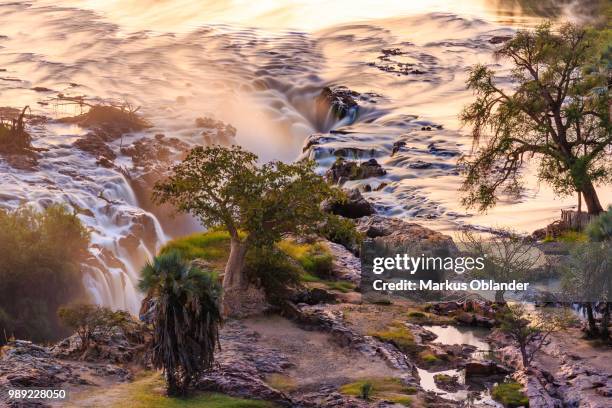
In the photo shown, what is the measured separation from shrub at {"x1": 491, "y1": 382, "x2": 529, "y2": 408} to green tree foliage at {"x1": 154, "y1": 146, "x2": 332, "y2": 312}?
10.5 m

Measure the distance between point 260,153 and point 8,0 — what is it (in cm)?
6062

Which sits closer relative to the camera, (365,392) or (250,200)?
(365,392)

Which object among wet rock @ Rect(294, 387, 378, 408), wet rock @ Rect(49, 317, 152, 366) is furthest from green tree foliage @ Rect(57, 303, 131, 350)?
wet rock @ Rect(294, 387, 378, 408)

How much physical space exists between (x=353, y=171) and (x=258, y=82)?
2545 cm

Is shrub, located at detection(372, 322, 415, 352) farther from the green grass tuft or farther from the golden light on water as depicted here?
the golden light on water

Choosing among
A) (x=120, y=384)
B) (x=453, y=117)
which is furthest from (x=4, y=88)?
(x=120, y=384)

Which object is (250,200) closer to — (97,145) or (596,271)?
(596,271)

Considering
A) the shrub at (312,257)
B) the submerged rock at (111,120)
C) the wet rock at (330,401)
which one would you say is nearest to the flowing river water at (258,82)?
the submerged rock at (111,120)

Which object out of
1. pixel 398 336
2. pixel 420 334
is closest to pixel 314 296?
pixel 420 334

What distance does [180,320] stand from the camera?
108ft

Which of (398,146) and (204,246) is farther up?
(398,146)

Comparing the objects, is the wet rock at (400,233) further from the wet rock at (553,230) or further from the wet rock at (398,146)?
the wet rock at (398,146)

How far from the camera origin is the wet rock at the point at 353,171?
248ft

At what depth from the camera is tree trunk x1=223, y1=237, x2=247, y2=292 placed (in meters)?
44.2
